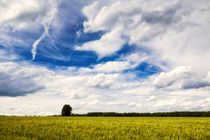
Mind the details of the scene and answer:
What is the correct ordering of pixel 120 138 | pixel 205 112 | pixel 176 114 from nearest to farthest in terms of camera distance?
pixel 120 138 → pixel 205 112 → pixel 176 114

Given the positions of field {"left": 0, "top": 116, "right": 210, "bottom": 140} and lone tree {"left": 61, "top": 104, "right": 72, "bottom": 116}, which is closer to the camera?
field {"left": 0, "top": 116, "right": 210, "bottom": 140}

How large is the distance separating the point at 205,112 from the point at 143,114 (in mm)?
27445

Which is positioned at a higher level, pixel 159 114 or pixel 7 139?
pixel 7 139

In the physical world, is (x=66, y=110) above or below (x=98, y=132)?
below

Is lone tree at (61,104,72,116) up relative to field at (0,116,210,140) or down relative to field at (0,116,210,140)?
down

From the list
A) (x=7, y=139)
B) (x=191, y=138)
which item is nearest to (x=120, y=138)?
(x=191, y=138)

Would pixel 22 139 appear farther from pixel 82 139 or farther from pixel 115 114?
pixel 115 114

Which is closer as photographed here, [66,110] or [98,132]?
[98,132]

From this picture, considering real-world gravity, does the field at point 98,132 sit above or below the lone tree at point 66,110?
above

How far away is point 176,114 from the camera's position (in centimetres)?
7756

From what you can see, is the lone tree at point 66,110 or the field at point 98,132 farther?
the lone tree at point 66,110

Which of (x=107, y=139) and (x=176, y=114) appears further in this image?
(x=176, y=114)

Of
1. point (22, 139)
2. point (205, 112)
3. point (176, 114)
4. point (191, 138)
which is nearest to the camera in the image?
point (22, 139)

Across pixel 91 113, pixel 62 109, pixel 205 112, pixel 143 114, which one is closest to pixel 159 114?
pixel 143 114
